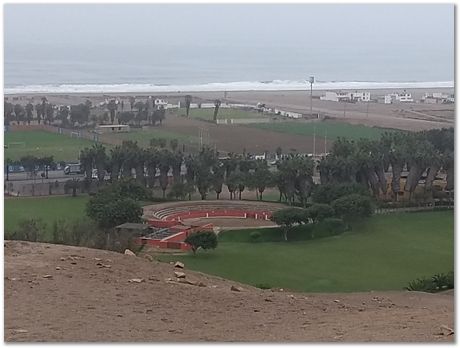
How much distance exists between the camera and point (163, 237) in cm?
779

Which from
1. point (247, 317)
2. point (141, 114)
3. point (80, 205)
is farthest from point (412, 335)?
point (141, 114)

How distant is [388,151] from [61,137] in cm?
452

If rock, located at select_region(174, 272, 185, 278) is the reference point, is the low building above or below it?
above

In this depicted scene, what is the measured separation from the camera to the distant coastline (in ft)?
27.1

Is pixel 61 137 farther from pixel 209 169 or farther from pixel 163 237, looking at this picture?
pixel 163 237

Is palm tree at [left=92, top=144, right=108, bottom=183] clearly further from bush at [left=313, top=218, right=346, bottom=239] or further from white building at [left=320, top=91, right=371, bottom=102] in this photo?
white building at [left=320, top=91, right=371, bottom=102]

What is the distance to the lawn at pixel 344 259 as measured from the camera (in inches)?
270

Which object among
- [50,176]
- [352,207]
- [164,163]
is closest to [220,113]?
[164,163]

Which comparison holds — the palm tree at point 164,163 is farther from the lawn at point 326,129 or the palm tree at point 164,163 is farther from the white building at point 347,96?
the white building at point 347,96


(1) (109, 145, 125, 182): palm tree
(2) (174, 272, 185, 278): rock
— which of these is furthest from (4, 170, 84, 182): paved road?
(2) (174, 272, 185, 278): rock

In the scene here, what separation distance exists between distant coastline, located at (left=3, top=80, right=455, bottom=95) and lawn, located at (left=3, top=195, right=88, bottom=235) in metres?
1.35

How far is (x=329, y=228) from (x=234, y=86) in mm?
2338

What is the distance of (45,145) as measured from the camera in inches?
379

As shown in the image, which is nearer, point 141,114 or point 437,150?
point 437,150
